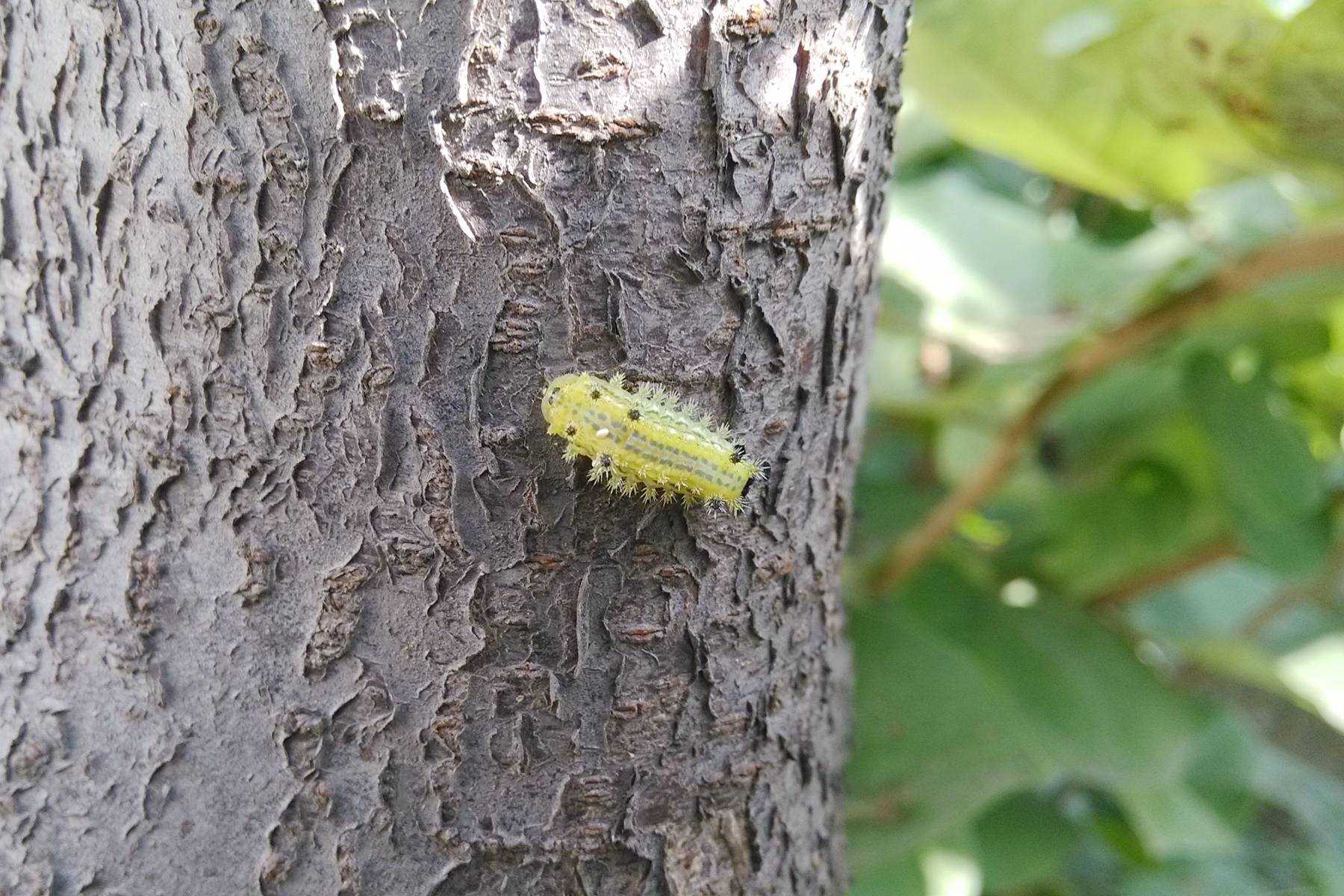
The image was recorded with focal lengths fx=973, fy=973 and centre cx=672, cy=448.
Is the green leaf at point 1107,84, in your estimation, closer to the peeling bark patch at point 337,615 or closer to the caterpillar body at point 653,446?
the caterpillar body at point 653,446

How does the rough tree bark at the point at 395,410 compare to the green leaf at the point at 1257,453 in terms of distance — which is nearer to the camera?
the rough tree bark at the point at 395,410

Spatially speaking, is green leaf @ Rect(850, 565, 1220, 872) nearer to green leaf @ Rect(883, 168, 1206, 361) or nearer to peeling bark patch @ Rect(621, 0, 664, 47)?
green leaf @ Rect(883, 168, 1206, 361)

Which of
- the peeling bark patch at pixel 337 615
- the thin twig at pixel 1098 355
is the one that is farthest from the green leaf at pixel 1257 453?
the peeling bark patch at pixel 337 615

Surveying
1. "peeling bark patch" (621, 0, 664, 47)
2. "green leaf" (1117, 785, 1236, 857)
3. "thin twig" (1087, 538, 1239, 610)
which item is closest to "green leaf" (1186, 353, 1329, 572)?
"thin twig" (1087, 538, 1239, 610)

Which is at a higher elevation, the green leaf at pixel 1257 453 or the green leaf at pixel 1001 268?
the green leaf at pixel 1001 268

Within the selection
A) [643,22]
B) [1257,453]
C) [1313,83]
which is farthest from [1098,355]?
[643,22]

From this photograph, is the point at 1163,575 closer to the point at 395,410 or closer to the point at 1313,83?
the point at 1313,83
